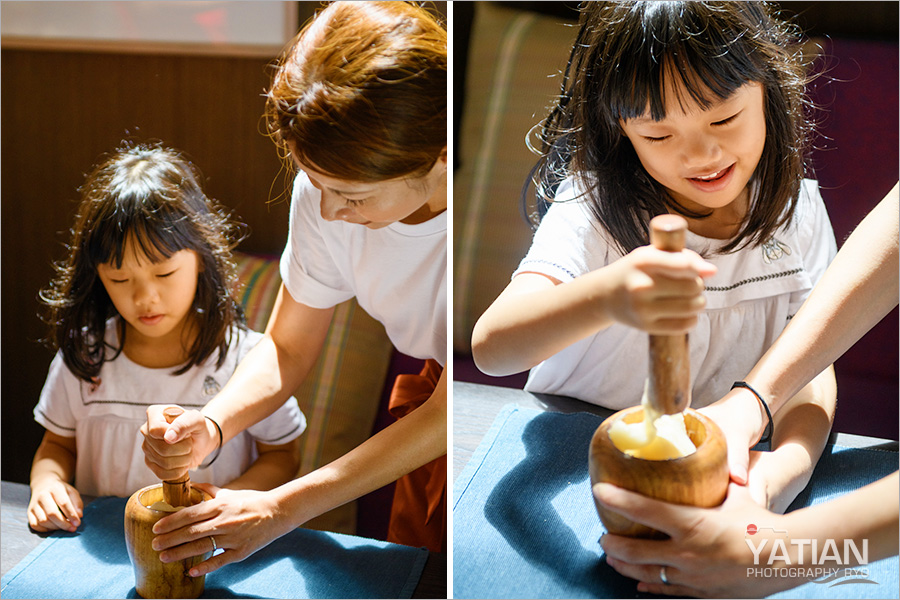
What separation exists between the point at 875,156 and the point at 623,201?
482mm

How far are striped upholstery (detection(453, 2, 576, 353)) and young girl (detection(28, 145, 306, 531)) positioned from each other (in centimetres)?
19

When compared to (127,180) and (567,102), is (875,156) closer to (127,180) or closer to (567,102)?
(567,102)

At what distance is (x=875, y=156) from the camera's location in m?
0.87

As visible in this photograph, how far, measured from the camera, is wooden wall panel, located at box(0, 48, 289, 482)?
59 centimetres

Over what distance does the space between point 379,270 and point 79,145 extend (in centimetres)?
26

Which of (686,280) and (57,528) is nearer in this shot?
(686,280)

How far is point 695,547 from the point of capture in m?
0.44

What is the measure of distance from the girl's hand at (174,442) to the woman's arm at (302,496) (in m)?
0.03

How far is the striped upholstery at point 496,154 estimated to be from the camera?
649 mm

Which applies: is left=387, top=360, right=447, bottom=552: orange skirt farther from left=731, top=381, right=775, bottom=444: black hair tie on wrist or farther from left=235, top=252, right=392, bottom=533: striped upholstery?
left=731, top=381, right=775, bottom=444: black hair tie on wrist

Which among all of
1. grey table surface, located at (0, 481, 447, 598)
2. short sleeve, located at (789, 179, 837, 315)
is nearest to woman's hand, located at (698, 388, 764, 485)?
short sleeve, located at (789, 179, 837, 315)

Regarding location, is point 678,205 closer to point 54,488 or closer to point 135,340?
point 135,340

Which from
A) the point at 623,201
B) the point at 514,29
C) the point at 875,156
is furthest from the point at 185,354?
the point at 875,156

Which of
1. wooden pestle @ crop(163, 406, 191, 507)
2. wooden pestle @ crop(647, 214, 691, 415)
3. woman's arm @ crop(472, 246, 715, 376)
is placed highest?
woman's arm @ crop(472, 246, 715, 376)
